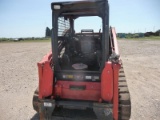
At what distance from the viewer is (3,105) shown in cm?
605

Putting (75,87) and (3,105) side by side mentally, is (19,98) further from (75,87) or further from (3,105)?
(75,87)

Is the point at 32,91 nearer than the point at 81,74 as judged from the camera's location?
No

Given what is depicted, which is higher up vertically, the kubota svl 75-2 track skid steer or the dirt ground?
the kubota svl 75-2 track skid steer

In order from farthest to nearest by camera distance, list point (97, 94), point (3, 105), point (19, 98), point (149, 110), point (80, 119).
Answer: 1. point (19, 98)
2. point (3, 105)
3. point (149, 110)
4. point (80, 119)
5. point (97, 94)

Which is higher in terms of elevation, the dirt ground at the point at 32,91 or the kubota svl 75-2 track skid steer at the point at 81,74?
the kubota svl 75-2 track skid steer at the point at 81,74

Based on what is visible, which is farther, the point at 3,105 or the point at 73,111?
the point at 3,105

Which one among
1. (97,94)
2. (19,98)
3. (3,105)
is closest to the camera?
(97,94)

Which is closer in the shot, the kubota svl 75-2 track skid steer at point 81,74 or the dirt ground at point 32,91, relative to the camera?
the kubota svl 75-2 track skid steer at point 81,74

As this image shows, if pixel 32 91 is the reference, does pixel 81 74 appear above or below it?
above

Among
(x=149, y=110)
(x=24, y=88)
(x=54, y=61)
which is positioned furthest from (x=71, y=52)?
(x=24, y=88)

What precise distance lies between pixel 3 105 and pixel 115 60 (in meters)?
3.76

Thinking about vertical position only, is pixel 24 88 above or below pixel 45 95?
below

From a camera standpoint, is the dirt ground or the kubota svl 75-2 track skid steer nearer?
the kubota svl 75-2 track skid steer

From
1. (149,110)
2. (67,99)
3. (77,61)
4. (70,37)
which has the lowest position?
(149,110)
